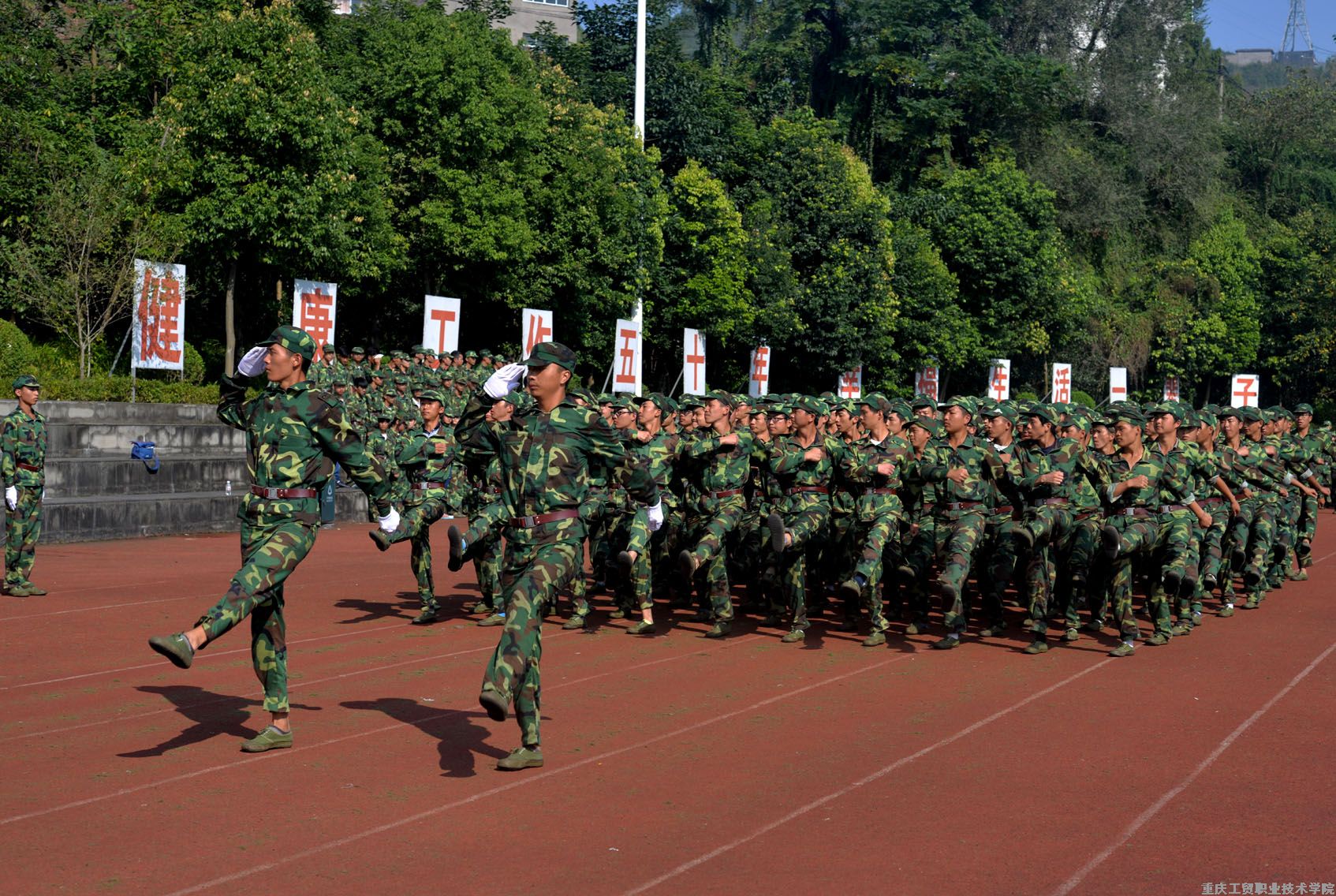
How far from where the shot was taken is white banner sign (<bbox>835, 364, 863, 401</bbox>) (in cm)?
3978

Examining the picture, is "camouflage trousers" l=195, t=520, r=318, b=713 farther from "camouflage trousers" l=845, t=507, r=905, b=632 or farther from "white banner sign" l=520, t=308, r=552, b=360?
"white banner sign" l=520, t=308, r=552, b=360

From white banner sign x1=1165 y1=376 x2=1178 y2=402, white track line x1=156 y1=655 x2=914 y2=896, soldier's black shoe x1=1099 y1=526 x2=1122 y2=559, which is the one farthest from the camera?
white banner sign x1=1165 y1=376 x2=1178 y2=402

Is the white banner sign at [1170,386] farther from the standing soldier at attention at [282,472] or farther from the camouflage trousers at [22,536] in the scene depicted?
the standing soldier at attention at [282,472]

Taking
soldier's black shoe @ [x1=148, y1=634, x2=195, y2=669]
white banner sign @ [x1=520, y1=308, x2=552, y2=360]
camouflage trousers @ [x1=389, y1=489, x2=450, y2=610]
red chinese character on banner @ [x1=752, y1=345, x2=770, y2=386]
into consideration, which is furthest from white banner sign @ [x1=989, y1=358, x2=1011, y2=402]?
soldier's black shoe @ [x1=148, y1=634, x2=195, y2=669]

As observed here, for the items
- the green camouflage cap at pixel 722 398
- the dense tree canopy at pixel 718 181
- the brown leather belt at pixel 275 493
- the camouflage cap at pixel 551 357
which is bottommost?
the brown leather belt at pixel 275 493

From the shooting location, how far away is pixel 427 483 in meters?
12.7

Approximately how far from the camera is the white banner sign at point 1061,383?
45.9 m

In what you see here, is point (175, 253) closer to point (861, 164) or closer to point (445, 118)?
point (445, 118)

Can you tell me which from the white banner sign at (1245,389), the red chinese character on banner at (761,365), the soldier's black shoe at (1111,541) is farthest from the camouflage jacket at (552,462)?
the white banner sign at (1245,389)

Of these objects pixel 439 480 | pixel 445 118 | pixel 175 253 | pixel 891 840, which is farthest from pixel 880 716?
pixel 445 118

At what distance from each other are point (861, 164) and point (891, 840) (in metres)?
40.6

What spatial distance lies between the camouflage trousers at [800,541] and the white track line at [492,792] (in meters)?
1.74

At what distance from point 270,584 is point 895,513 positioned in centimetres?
593

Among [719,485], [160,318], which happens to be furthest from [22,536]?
[160,318]
